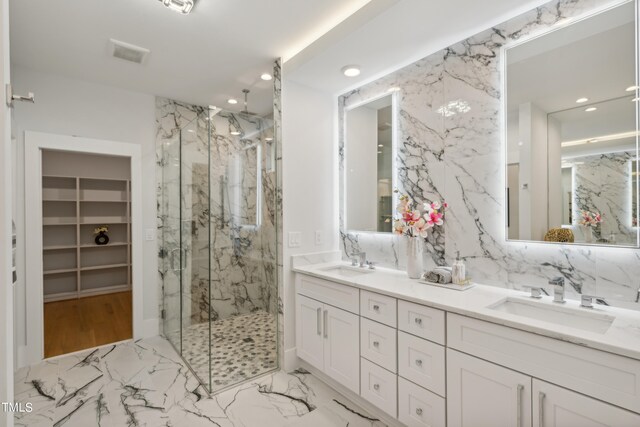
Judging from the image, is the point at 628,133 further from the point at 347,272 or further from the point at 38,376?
the point at 38,376

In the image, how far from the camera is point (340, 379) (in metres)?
2.21

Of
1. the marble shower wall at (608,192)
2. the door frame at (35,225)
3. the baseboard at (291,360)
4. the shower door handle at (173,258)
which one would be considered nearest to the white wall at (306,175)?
the baseboard at (291,360)

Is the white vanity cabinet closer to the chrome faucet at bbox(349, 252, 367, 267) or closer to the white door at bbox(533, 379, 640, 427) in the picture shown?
the chrome faucet at bbox(349, 252, 367, 267)

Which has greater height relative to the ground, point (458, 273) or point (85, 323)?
point (458, 273)

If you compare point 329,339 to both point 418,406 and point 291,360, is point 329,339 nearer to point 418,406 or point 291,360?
point 291,360

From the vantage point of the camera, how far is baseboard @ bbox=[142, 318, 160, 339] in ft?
11.1

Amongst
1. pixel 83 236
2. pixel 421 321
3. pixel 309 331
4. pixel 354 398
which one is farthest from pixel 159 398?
pixel 83 236

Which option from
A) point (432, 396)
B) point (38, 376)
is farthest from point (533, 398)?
point (38, 376)

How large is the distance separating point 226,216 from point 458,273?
5.88ft

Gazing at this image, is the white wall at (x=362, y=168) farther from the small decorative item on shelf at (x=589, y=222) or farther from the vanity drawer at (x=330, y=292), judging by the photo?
the small decorative item on shelf at (x=589, y=222)

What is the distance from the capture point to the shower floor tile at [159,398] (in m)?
2.02

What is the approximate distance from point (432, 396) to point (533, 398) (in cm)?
50

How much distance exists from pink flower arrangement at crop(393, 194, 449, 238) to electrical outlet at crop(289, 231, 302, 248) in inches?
33.8

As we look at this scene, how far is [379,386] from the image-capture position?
6.39 feet
